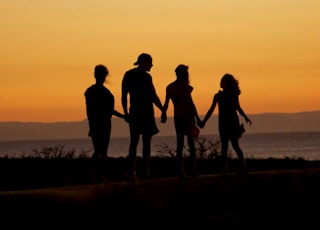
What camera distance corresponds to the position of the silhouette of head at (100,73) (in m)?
15.6

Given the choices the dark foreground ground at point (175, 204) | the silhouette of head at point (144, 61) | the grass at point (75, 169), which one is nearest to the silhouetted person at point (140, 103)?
the silhouette of head at point (144, 61)

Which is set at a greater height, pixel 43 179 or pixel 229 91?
pixel 229 91

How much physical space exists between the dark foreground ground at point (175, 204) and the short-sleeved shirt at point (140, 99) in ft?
3.75

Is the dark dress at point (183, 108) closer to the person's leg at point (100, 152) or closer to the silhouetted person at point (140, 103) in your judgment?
the silhouetted person at point (140, 103)

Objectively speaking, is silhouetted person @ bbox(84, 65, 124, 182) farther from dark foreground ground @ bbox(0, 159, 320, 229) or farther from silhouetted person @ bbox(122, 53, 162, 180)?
dark foreground ground @ bbox(0, 159, 320, 229)

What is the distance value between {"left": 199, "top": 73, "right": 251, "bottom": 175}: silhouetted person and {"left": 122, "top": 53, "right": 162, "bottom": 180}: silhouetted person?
1247 millimetres

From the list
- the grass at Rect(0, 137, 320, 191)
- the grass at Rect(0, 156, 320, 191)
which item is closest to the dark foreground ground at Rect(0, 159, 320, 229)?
the grass at Rect(0, 137, 320, 191)

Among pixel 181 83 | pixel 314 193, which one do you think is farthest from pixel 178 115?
pixel 314 193

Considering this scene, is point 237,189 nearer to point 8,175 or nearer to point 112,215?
point 112,215

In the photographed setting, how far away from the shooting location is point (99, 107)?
1566 centimetres

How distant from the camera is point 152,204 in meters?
12.8

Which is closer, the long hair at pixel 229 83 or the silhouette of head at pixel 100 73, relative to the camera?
the silhouette of head at pixel 100 73

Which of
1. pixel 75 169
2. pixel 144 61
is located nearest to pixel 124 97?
pixel 144 61

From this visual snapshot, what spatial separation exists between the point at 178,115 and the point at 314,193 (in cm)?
307
